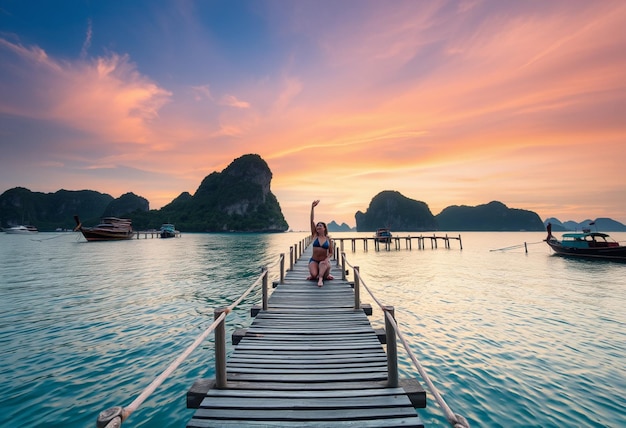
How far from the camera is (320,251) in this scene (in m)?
11.1

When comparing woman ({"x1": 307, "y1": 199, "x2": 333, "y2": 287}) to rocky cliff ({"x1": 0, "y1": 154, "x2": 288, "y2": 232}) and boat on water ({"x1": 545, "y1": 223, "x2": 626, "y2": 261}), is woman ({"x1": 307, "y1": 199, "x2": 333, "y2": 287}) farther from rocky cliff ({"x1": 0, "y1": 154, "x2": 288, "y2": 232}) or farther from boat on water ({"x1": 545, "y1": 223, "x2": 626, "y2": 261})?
rocky cliff ({"x1": 0, "y1": 154, "x2": 288, "y2": 232})

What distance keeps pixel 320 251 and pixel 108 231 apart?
246 feet

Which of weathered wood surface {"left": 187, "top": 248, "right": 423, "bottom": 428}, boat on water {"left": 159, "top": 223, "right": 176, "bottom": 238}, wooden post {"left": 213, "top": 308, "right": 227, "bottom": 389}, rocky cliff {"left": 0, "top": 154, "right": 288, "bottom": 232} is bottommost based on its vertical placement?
weathered wood surface {"left": 187, "top": 248, "right": 423, "bottom": 428}

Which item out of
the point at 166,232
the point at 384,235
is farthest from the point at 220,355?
the point at 166,232

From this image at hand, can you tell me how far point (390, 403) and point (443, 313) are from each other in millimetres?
11392

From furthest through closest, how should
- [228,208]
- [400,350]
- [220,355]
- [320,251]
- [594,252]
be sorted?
1. [228,208]
2. [594,252]
3. [320,251]
4. [400,350]
5. [220,355]

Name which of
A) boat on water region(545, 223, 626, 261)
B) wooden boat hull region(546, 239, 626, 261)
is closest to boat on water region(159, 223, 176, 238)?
wooden boat hull region(546, 239, 626, 261)

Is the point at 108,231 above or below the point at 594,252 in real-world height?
above

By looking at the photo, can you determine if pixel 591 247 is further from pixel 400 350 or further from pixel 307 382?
pixel 307 382

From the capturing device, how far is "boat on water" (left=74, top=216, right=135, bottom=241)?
65.4m

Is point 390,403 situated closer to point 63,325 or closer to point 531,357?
point 531,357

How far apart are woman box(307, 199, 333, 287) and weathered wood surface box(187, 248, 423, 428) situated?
3482 mm

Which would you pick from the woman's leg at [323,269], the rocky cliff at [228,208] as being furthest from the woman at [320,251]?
the rocky cliff at [228,208]

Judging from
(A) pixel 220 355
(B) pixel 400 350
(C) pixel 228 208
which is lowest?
(B) pixel 400 350
